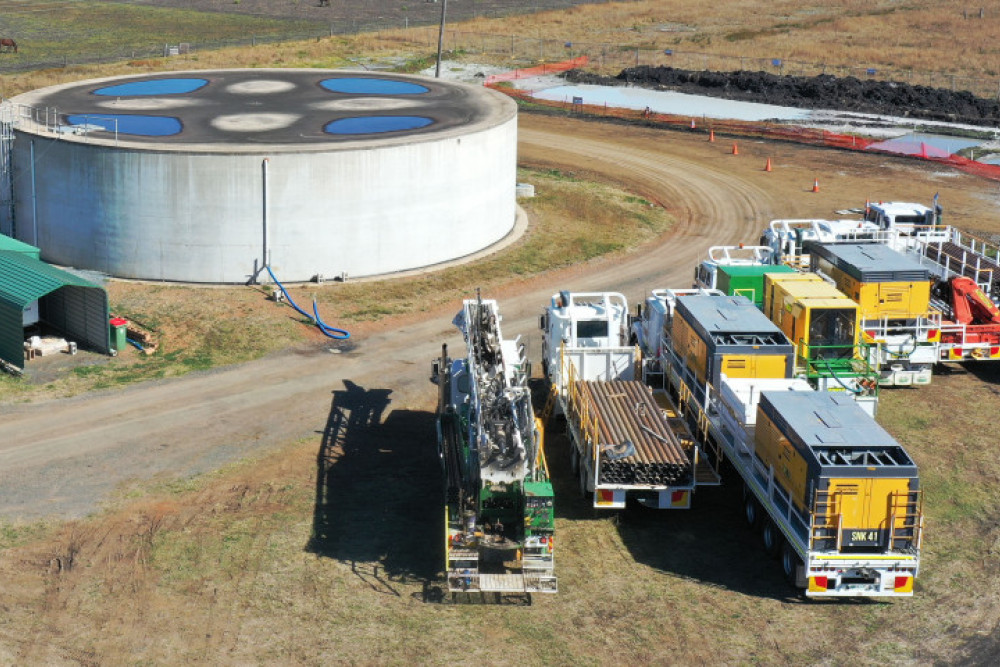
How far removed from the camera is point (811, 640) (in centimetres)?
2192

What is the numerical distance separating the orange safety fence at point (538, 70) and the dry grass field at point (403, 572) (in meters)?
52.4

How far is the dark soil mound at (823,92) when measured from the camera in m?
74.6

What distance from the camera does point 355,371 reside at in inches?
1407

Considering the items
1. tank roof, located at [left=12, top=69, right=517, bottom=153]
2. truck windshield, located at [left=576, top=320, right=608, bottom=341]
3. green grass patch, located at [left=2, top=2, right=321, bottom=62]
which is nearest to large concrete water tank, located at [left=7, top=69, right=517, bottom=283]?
tank roof, located at [left=12, top=69, right=517, bottom=153]

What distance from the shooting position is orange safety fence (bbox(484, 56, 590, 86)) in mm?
85750

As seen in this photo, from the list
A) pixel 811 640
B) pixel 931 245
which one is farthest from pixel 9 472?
pixel 931 245

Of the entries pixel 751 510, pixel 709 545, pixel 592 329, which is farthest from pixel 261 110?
pixel 709 545

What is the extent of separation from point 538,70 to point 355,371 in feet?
188

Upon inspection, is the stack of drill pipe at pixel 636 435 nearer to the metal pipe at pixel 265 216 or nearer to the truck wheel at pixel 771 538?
the truck wheel at pixel 771 538

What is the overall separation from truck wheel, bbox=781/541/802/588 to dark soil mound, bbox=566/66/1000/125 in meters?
55.5

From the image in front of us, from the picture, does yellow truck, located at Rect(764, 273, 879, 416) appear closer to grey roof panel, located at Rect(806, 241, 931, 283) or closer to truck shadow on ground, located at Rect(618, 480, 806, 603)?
grey roof panel, located at Rect(806, 241, 931, 283)

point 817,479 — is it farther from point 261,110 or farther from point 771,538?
point 261,110

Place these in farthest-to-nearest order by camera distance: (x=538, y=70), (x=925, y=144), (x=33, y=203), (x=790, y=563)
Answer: (x=538, y=70)
(x=925, y=144)
(x=33, y=203)
(x=790, y=563)

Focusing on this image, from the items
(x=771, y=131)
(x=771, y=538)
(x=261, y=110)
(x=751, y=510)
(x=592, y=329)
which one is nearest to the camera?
(x=771, y=538)
